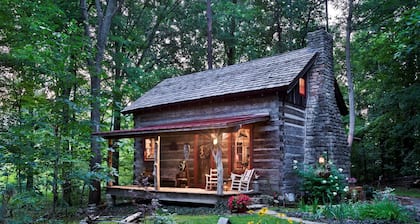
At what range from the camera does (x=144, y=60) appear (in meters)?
22.0

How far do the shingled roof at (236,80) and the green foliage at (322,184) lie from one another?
303 centimetres

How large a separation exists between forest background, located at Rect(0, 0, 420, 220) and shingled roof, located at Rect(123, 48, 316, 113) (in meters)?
1.98

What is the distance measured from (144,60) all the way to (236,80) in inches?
387

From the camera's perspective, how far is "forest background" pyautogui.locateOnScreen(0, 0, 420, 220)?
6.17 metres

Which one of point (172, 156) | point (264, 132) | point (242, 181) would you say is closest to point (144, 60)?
point (172, 156)

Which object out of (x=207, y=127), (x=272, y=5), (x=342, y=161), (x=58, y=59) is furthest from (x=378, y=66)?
(x=58, y=59)

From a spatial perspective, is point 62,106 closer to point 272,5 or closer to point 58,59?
point 58,59

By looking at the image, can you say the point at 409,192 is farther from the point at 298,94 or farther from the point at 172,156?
the point at 172,156

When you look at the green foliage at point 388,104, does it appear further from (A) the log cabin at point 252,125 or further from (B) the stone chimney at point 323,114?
(B) the stone chimney at point 323,114

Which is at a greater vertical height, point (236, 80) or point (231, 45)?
point (231, 45)

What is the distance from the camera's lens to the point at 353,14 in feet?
63.2

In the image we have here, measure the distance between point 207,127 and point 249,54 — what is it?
42.3ft

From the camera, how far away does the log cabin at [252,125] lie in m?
11.8

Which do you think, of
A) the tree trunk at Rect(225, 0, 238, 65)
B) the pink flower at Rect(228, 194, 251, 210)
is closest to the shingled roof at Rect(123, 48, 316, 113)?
the pink flower at Rect(228, 194, 251, 210)
